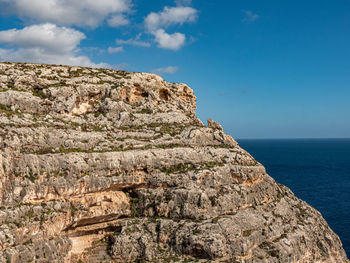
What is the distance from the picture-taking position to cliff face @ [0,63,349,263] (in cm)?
3219

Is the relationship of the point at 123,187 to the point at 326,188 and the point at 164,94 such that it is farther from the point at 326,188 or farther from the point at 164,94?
the point at 326,188

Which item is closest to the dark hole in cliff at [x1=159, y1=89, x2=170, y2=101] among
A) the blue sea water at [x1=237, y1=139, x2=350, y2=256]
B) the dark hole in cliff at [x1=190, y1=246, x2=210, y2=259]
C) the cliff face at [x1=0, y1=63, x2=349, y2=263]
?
the cliff face at [x1=0, y1=63, x2=349, y2=263]

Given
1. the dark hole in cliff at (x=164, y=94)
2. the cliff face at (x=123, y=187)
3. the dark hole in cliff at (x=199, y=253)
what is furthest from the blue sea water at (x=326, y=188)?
the dark hole in cliff at (x=164, y=94)

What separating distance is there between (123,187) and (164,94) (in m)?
22.5

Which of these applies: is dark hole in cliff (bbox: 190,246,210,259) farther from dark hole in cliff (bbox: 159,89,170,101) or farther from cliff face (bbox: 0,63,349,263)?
dark hole in cliff (bbox: 159,89,170,101)

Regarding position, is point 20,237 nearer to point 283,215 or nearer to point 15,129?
point 15,129

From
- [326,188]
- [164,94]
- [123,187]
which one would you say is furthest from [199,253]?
[326,188]

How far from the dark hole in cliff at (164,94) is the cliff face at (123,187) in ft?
16.7

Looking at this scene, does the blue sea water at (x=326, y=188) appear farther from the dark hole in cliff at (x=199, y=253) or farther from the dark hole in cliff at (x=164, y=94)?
the dark hole in cliff at (x=164, y=94)

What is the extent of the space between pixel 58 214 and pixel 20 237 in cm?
437

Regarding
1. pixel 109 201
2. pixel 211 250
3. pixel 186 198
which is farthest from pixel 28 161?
pixel 211 250

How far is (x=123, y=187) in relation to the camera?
39031mm

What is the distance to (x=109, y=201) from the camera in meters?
37.5

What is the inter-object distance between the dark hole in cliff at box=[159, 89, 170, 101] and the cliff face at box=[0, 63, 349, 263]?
5.09 meters
